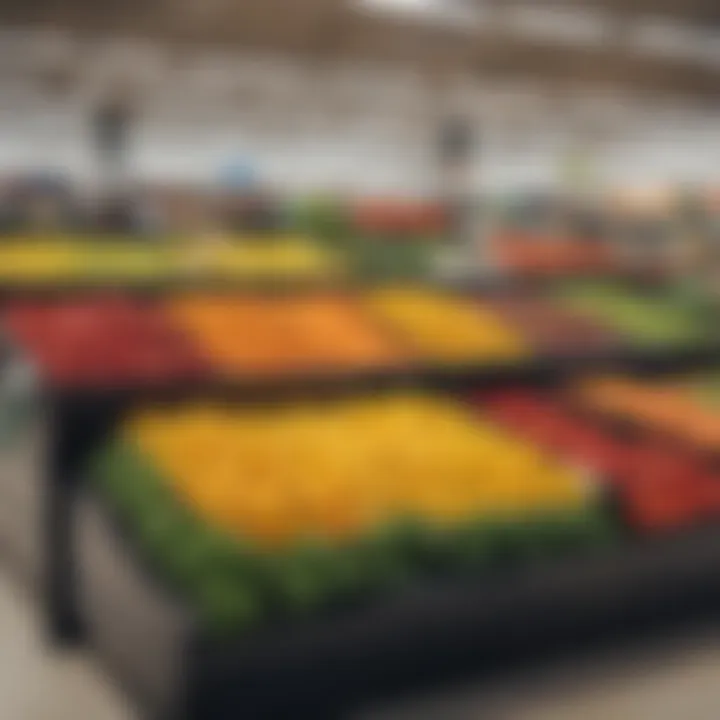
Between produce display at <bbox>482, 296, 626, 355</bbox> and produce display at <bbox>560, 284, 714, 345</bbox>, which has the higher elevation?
produce display at <bbox>482, 296, 626, 355</bbox>

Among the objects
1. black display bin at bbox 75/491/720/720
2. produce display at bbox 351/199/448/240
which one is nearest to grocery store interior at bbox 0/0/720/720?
black display bin at bbox 75/491/720/720

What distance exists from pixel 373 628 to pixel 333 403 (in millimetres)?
1181

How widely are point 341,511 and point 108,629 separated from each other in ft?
2.00

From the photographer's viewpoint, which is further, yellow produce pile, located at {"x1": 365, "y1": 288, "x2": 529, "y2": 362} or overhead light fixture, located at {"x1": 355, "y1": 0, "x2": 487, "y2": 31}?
yellow produce pile, located at {"x1": 365, "y1": 288, "x2": 529, "y2": 362}

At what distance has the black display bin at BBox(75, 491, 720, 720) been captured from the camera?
2.24 m

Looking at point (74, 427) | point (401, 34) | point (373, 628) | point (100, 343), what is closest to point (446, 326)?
point (401, 34)

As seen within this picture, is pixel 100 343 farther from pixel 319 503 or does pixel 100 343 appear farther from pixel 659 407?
pixel 659 407

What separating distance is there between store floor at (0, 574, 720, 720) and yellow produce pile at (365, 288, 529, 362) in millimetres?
1305

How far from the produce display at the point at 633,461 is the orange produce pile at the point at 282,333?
1.54 ft

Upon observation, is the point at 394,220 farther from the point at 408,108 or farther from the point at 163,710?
the point at 163,710

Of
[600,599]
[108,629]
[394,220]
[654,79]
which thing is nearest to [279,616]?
[108,629]

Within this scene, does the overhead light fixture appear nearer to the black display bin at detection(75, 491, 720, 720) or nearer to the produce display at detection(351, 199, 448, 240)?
the black display bin at detection(75, 491, 720, 720)

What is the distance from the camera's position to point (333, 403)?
11.4 feet

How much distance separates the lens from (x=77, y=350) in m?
3.30
